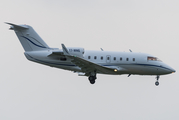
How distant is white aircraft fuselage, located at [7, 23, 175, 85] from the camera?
2370 inches

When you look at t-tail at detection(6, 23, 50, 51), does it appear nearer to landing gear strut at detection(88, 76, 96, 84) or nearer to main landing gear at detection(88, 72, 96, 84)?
main landing gear at detection(88, 72, 96, 84)

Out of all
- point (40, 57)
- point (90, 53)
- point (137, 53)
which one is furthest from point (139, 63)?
point (40, 57)

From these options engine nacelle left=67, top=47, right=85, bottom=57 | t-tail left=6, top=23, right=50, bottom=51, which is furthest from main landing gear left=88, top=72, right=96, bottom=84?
t-tail left=6, top=23, right=50, bottom=51

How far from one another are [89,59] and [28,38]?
257 inches

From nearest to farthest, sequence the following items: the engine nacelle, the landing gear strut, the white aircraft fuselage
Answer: the engine nacelle < the white aircraft fuselage < the landing gear strut

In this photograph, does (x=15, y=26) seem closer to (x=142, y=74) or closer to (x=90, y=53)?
(x=90, y=53)

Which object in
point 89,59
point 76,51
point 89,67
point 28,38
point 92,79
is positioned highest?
point 28,38

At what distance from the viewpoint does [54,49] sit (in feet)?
201

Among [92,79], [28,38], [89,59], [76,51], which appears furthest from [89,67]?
[28,38]

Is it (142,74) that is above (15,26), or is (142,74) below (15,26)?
below

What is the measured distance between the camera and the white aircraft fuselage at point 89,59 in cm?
6019

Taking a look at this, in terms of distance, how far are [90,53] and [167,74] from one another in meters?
8.37

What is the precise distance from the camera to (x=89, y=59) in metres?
60.5

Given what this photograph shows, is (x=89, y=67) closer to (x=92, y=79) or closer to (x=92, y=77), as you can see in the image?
(x=92, y=77)
